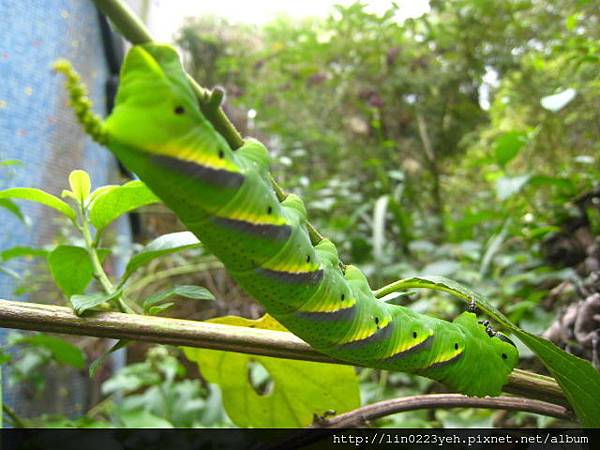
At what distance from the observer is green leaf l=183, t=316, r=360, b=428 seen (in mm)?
702

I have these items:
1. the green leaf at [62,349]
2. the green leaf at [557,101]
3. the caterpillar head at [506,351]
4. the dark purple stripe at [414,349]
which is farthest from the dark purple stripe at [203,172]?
the green leaf at [557,101]

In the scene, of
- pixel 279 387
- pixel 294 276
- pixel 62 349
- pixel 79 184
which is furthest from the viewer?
pixel 62 349

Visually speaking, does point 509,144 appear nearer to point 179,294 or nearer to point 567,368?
point 567,368

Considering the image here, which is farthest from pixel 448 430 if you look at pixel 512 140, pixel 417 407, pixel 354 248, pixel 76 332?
pixel 354 248

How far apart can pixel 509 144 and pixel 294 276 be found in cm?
136

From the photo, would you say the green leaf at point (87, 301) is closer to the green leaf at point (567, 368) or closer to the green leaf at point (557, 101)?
the green leaf at point (567, 368)

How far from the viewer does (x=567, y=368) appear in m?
0.53

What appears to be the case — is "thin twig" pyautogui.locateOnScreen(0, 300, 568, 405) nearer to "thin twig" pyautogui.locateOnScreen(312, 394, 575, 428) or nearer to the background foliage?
"thin twig" pyautogui.locateOnScreen(312, 394, 575, 428)

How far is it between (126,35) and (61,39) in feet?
3.06

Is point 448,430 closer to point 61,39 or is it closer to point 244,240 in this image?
point 244,240

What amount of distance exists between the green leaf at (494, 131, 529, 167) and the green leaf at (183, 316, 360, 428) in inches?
47.4

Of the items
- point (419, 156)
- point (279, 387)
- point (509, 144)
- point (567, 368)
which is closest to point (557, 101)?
point (509, 144)

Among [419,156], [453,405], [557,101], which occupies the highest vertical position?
[419,156]

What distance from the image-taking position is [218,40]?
347cm
